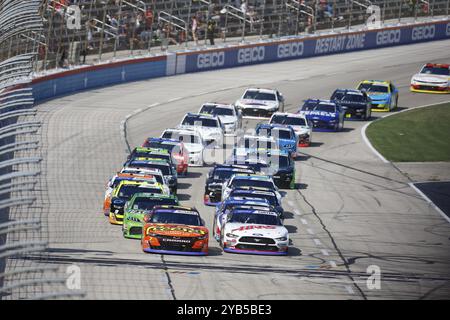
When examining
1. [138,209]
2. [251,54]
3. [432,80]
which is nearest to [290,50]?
[251,54]

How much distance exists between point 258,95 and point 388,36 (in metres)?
25.4

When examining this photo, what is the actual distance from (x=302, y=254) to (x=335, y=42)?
144 ft

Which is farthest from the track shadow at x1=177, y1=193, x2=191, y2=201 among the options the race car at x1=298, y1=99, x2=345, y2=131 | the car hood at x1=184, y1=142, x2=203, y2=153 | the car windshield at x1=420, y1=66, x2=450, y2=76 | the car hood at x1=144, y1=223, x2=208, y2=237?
the car windshield at x1=420, y1=66, x2=450, y2=76

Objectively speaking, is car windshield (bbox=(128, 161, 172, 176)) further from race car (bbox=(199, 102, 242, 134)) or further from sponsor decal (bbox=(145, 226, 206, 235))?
race car (bbox=(199, 102, 242, 134))

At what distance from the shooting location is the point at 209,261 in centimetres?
2503

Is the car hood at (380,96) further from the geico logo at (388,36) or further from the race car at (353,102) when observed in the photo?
the geico logo at (388,36)

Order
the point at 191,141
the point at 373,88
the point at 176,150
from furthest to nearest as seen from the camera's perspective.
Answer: the point at 373,88
the point at 191,141
the point at 176,150

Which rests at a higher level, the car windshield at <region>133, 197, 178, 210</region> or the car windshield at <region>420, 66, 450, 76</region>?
the car windshield at <region>420, 66, 450, 76</region>

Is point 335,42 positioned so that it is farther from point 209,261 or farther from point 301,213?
point 209,261

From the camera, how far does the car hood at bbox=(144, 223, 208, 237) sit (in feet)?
83.2

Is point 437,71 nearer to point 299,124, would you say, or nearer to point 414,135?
point 414,135

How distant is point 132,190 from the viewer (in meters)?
29.2

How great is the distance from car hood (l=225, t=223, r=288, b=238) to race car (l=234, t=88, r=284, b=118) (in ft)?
74.3
